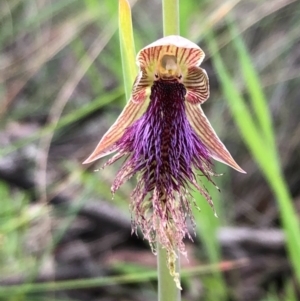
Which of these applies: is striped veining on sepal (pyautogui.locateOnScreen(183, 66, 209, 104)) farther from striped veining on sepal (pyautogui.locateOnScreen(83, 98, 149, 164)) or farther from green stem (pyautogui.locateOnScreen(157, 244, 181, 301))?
green stem (pyautogui.locateOnScreen(157, 244, 181, 301))

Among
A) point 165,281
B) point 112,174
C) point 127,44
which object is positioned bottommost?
point 165,281

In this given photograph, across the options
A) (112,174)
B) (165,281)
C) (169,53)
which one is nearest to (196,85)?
(169,53)

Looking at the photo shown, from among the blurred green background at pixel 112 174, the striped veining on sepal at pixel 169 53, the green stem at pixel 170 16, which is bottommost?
the green stem at pixel 170 16

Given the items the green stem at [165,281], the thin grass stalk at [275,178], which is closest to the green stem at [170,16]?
the green stem at [165,281]

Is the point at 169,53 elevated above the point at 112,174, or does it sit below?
below

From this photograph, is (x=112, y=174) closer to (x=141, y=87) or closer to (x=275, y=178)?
(x=275, y=178)

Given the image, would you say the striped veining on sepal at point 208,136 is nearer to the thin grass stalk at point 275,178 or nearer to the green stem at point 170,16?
the green stem at point 170,16

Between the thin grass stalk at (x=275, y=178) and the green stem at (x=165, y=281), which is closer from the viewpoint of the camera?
the green stem at (x=165, y=281)
